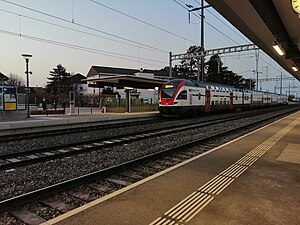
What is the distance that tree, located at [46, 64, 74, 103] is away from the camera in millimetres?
68000

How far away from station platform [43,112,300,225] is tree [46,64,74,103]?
65.6 m

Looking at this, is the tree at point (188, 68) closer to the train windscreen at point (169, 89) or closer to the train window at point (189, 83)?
the train window at point (189, 83)

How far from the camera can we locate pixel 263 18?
7996mm

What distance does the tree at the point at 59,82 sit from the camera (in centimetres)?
6800

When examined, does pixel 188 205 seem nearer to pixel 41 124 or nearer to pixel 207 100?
pixel 41 124

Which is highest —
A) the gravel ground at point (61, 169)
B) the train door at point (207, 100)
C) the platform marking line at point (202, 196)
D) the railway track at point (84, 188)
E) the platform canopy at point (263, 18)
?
the platform canopy at point (263, 18)

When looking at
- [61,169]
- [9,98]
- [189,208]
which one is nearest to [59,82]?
[9,98]

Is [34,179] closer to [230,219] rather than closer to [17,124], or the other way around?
[230,219]

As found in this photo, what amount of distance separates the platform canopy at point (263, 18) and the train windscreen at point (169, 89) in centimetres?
944

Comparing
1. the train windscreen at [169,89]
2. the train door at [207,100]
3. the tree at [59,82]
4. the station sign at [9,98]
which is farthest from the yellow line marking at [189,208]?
the tree at [59,82]

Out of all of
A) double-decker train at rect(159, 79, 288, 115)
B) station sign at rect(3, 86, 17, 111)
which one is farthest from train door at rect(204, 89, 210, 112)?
station sign at rect(3, 86, 17, 111)

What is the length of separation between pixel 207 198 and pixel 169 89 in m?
17.3

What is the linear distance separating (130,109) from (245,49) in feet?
47.4

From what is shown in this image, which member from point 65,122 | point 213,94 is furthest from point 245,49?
point 65,122
